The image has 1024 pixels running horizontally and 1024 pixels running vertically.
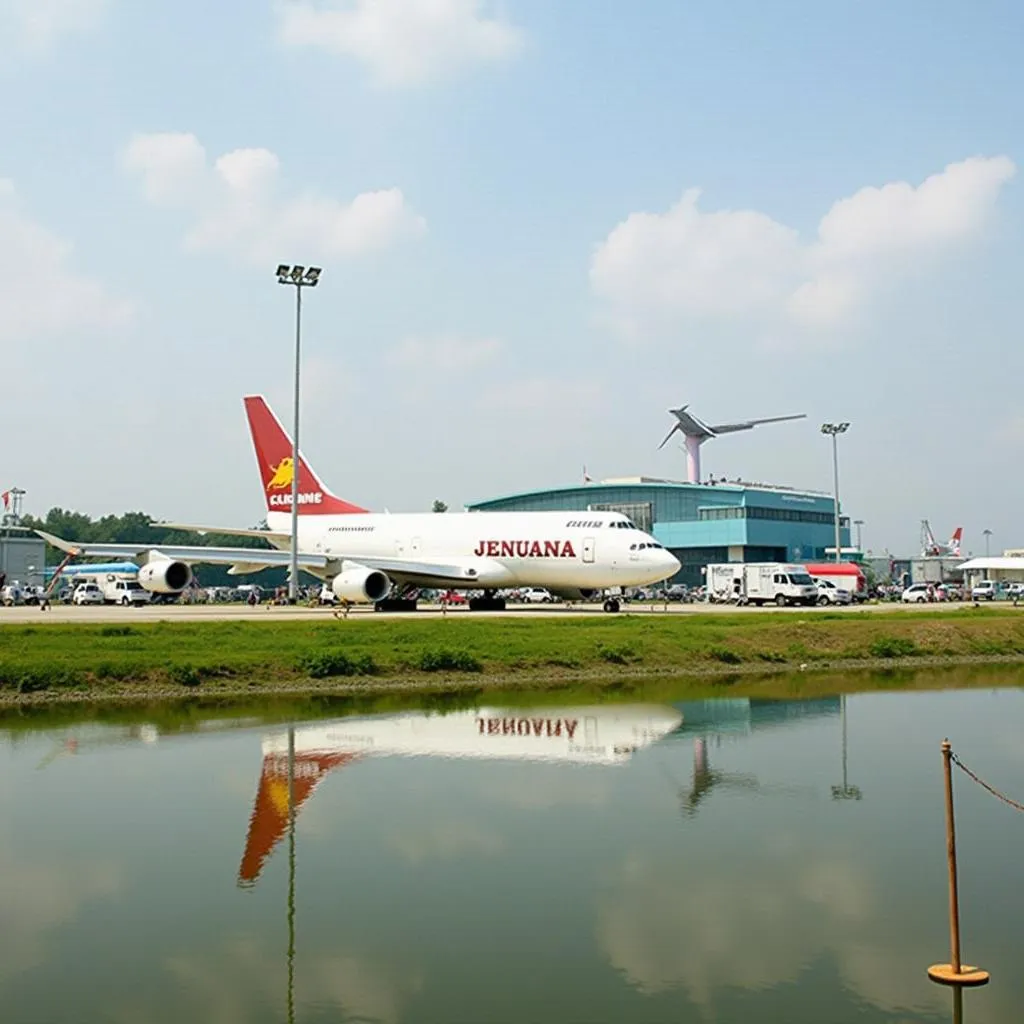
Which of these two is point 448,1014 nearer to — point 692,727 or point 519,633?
point 692,727

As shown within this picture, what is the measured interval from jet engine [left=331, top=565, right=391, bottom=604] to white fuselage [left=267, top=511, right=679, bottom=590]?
2.53 m

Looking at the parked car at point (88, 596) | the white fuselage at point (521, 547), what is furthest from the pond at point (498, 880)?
the parked car at point (88, 596)

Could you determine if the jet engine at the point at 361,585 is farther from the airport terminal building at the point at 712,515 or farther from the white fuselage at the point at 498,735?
the airport terminal building at the point at 712,515

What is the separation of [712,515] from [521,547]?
7849 cm

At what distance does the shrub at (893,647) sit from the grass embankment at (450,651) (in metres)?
0.06

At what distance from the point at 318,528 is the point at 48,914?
58.3 metres

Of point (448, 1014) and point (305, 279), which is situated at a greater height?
point (305, 279)

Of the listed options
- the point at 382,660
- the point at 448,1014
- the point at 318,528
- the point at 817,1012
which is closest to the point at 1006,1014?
the point at 817,1012

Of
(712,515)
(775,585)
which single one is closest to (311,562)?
(775,585)

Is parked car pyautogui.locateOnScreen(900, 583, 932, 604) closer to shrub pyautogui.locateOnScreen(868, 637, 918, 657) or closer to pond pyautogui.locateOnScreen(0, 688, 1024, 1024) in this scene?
shrub pyautogui.locateOnScreen(868, 637, 918, 657)

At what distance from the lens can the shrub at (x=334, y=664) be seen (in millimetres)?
36281

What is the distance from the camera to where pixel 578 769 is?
2195 cm

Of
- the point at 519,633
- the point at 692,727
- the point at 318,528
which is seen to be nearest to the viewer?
the point at 692,727

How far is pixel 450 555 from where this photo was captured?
63812mm
